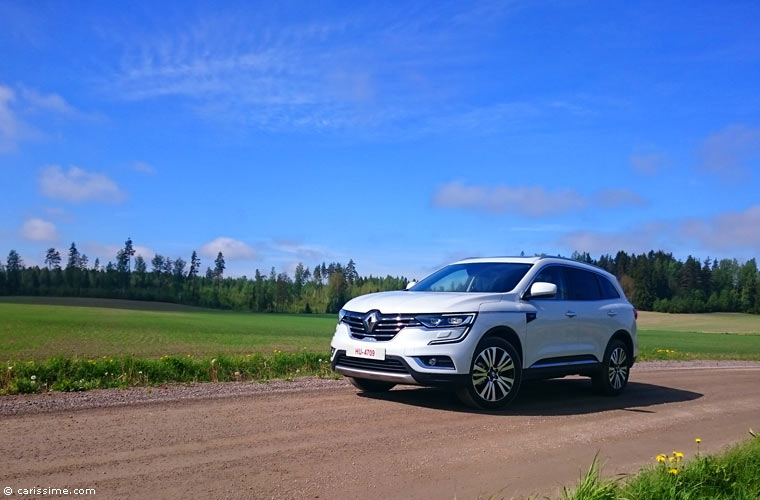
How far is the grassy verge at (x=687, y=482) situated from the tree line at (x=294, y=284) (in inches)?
3560

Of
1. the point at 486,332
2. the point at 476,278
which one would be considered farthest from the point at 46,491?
the point at 476,278

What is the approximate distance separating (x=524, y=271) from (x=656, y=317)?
3664 inches

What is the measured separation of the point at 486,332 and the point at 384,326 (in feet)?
3.93

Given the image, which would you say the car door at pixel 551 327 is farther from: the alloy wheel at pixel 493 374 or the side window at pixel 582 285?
the alloy wheel at pixel 493 374

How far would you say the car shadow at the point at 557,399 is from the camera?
818 cm

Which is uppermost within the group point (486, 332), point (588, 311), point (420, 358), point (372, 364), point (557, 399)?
point (588, 311)

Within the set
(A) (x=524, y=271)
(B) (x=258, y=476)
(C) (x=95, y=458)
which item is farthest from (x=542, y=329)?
(C) (x=95, y=458)

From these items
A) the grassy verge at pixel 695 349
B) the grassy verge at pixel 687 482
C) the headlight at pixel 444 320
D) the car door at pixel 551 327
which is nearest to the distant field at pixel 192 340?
the grassy verge at pixel 695 349

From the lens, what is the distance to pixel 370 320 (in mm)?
7867

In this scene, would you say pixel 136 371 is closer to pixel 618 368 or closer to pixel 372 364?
pixel 372 364

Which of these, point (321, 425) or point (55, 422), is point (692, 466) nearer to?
point (321, 425)

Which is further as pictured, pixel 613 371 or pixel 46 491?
pixel 613 371

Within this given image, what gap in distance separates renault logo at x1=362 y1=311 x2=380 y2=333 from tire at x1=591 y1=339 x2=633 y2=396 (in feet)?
12.7

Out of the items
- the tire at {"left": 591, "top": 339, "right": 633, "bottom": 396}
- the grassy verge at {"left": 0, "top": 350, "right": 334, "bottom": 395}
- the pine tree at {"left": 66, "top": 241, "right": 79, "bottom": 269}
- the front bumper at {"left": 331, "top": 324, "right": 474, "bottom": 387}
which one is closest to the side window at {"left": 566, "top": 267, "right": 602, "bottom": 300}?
the tire at {"left": 591, "top": 339, "right": 633, "bottom": 396}
